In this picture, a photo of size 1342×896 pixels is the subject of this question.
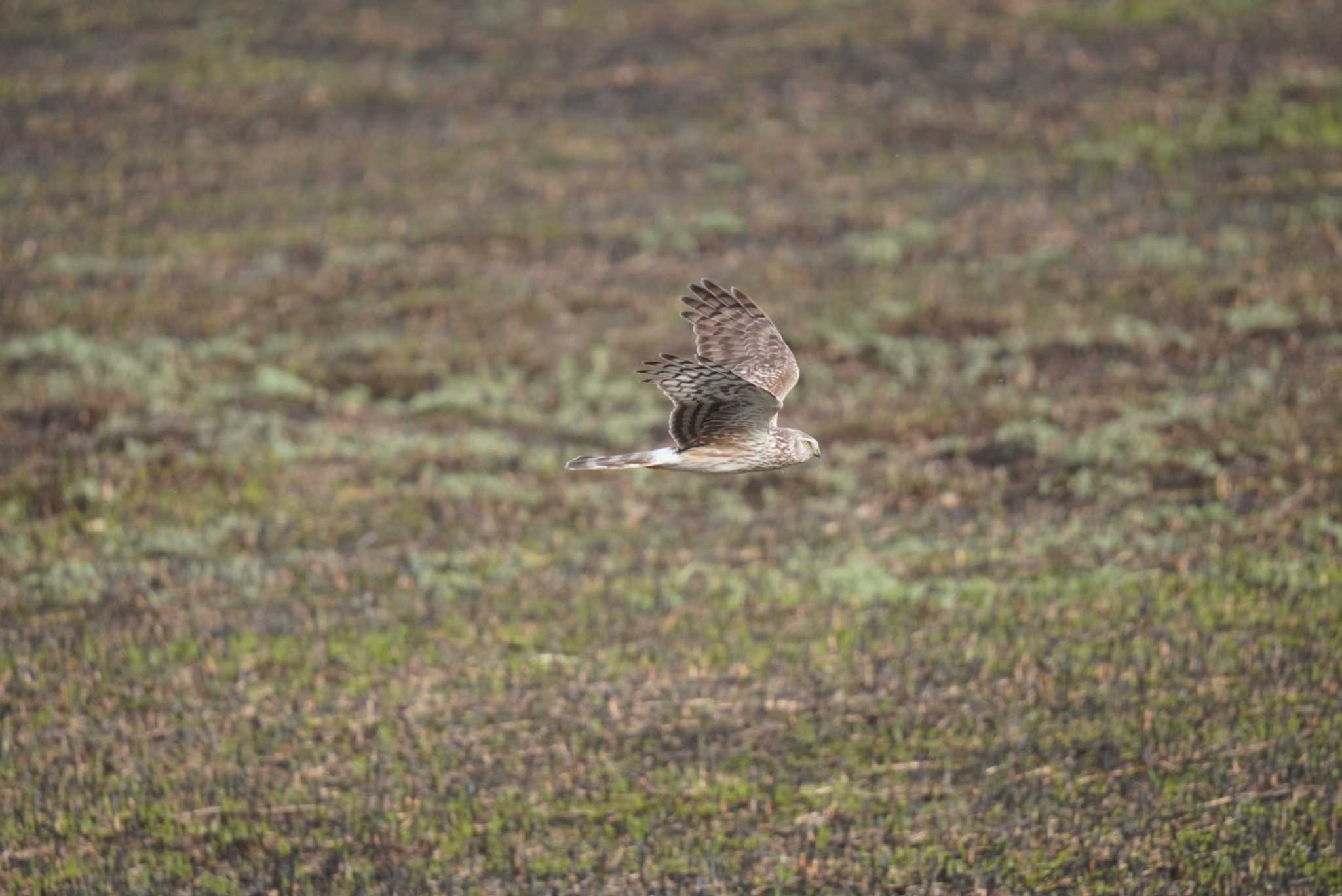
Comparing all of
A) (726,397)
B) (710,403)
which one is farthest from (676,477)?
(726,397)

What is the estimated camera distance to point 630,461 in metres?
8.20

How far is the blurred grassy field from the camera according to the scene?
820 cm

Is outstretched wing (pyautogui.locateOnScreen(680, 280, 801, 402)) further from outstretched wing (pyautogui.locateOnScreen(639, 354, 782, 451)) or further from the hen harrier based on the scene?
outstretched wing (pyautogui.locateOnScreen(639, 354, 782, 451))

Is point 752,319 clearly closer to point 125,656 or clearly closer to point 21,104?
point 125,656

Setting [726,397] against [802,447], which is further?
[802,447]

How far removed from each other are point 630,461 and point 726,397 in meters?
0.75

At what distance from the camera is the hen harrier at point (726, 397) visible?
7.73 meters

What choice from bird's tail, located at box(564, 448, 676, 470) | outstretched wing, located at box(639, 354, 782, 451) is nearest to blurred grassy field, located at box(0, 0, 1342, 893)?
bird's tail, located at box(564, 448, 676, 470)

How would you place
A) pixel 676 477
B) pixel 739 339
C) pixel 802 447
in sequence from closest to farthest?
pixel 802 447 < pixel 739 339 < pixel 676 477

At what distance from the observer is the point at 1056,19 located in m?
26.8

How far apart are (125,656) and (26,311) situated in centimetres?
844

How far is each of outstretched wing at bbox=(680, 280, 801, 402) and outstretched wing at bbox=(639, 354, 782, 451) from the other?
72 cm

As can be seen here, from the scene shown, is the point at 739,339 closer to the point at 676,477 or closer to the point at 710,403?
the point at 710,403

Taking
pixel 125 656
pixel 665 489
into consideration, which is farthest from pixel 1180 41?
pixel 125 656
